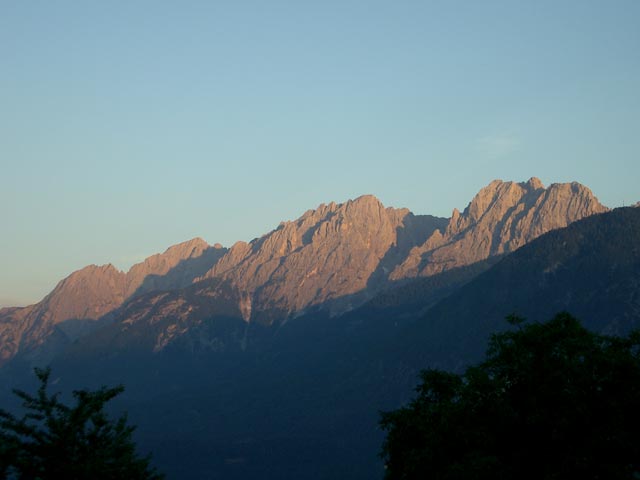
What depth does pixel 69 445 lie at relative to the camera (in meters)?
36.9

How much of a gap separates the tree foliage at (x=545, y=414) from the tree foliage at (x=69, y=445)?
1612cm

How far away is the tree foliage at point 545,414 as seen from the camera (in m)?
39.4

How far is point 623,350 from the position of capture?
43.7m

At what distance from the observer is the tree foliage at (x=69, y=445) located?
117 feet

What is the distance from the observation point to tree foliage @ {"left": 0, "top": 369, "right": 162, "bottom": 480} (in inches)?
1405

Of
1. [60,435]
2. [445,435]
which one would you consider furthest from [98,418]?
[445,435]

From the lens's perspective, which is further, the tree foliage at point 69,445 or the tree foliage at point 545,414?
the tree foliage at point 545,414

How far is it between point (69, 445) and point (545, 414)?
74.7ft

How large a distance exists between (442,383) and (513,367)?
1519 centimetres

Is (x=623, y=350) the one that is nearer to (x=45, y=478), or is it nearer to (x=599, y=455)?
(x=599, y=455)

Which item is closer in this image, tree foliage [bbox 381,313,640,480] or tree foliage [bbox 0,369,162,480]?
tree foliage [bbox 0,369,162,480]

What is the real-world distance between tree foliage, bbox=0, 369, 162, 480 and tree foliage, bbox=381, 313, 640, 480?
634 inches

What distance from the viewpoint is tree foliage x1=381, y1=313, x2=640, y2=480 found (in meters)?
39.4

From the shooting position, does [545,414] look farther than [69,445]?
Yes
